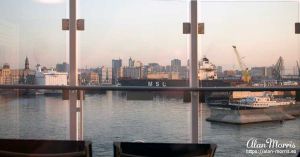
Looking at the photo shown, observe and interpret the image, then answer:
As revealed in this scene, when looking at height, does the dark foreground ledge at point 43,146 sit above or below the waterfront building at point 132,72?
below

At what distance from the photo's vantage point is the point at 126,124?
369cm

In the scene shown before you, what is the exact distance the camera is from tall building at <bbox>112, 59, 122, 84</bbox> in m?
3.70

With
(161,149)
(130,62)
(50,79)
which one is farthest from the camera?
(130,62)

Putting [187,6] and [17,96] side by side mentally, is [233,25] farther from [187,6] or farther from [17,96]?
[17,96]

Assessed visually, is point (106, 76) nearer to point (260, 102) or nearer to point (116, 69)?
point (116, 69)

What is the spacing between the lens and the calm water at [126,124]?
362cm

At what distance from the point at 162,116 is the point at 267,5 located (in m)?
1.39

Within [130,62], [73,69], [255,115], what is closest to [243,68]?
[255,115]

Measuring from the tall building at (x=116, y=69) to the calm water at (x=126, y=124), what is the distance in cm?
20

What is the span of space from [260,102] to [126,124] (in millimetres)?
1214

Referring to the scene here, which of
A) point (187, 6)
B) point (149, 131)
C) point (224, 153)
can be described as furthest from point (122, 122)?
point (187, 6)

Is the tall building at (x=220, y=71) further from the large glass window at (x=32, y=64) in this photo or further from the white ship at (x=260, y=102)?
the large glass window at (x=32, y=64)

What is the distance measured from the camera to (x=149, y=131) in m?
3.68

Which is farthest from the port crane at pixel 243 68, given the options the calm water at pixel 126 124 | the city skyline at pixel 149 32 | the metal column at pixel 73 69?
the metal column at pixel 73 69
